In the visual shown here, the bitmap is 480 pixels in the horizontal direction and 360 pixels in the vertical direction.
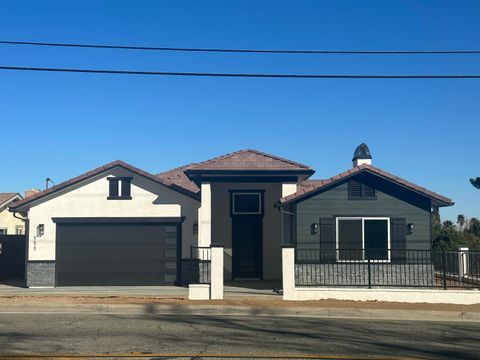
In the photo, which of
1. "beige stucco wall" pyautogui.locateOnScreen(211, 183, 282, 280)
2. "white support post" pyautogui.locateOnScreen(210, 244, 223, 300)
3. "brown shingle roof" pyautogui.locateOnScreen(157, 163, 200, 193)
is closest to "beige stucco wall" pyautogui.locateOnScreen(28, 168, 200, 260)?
"beige stucco wall" pyautogui.locateOnScreen(211, 183, 282, 280)

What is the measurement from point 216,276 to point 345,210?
5056 millimetres

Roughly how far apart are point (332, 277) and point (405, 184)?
3920 mm

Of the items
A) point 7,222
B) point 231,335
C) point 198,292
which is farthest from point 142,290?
point 7,222

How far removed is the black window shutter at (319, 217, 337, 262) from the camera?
18703mm

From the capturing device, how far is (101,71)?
15516mm

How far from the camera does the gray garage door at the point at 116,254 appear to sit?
2164cm

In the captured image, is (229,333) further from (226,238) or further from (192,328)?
(226,238)

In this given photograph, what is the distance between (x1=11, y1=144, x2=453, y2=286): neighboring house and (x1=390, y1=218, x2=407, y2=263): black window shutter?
33 millimetres

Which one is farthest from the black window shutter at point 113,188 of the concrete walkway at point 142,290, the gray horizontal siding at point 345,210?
the gray horizontal siding at point 345,210

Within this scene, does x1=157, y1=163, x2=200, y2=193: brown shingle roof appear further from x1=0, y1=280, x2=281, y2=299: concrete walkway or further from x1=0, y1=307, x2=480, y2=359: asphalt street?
x1=0, y1=307, x2=480, y2=359: asphalt street

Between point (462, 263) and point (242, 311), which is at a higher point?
point (462, 263)

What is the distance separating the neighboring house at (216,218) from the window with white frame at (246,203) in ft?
0.13

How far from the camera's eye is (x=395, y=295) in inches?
669

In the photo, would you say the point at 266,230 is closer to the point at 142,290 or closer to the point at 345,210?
the point at 345,210
